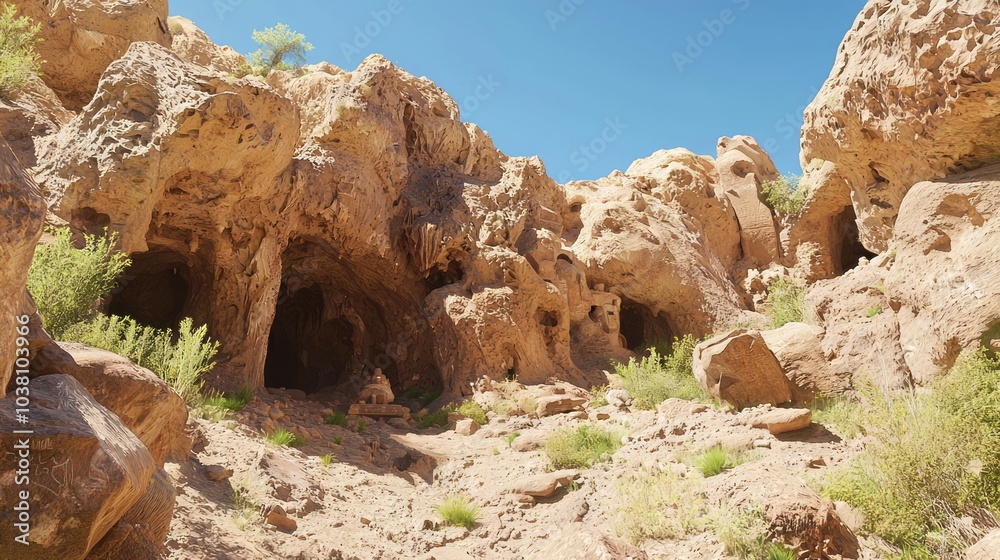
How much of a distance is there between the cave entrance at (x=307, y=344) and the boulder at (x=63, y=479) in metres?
15.2

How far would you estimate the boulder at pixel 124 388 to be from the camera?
13.8 ft

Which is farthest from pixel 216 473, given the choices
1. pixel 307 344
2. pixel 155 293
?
pixel 307 344

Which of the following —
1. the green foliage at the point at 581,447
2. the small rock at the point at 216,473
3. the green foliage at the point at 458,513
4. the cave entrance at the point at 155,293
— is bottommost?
the green foliage at the point at 458,513

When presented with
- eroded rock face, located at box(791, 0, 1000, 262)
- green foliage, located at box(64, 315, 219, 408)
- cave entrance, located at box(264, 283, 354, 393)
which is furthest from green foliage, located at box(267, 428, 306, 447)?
eroded rock face, located at box(791, 0, 1000, 262)

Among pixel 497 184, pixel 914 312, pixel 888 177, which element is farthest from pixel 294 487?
pixel 497 184

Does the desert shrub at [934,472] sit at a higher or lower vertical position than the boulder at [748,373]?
lower

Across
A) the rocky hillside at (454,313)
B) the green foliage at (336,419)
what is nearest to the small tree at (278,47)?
the rocky hillside at (454,313)

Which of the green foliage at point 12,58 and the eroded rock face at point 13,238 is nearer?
the eroded rock face at point 13,238

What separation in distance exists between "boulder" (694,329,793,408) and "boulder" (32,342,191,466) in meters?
Result: 7.03

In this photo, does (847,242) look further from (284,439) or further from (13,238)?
(13,238)

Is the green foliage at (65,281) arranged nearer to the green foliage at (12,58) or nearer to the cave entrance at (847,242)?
the green foliage at (12,58)

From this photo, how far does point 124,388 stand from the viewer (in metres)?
4.63

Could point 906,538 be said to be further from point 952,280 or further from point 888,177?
point 888,177

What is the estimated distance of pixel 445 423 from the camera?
40.8ft
